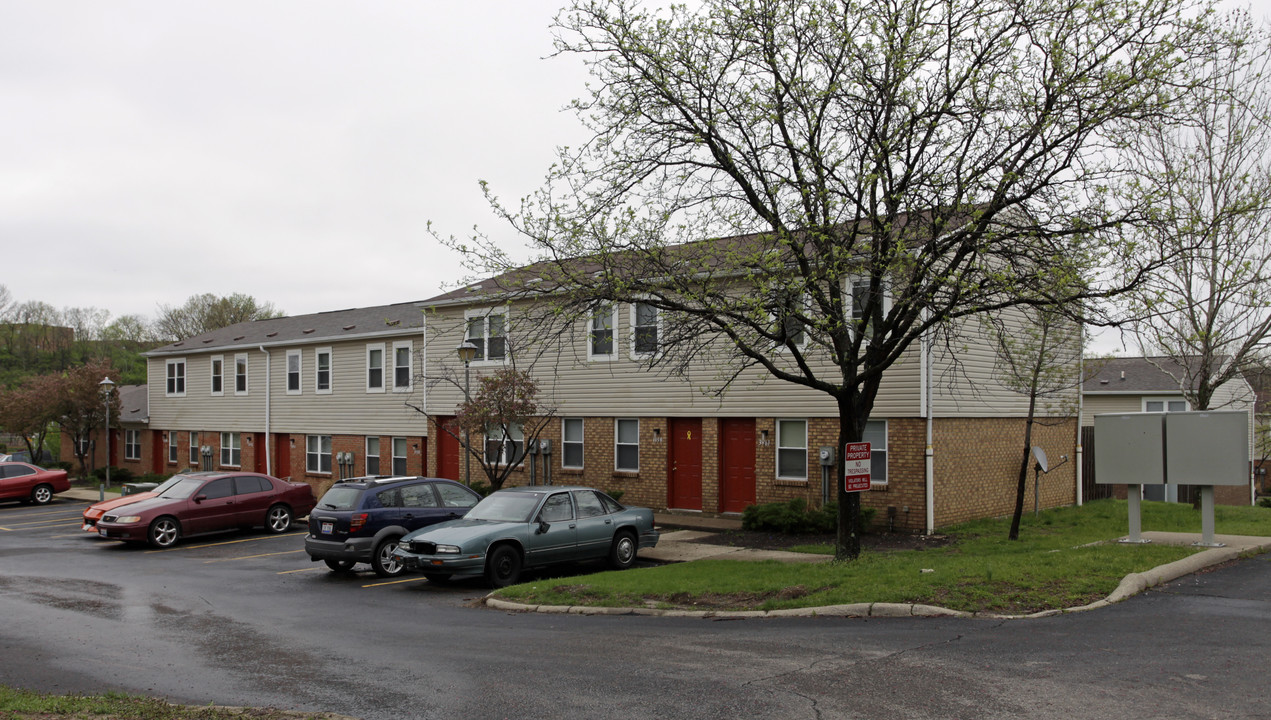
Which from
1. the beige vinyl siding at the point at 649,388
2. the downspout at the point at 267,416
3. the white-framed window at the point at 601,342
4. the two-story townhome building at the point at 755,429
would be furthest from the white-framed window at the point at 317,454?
the white-framed window at the point at 601,342

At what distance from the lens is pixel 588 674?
7.89 meters

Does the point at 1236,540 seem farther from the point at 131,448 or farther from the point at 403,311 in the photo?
the point at 131,448

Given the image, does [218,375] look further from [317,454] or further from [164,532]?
[164,532]

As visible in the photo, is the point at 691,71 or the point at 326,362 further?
the point at 326,362

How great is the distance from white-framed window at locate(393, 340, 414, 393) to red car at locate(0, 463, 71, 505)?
40.5 feet

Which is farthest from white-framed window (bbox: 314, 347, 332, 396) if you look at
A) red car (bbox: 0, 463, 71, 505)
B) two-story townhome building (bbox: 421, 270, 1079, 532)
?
red car (bbox: 0, 463, 71, 505)

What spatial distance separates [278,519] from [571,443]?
7420 millimetres

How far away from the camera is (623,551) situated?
50.4ft

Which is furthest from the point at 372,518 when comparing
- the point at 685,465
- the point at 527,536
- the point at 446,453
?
the point at 446,453

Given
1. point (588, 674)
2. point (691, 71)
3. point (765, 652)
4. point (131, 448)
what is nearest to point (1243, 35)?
point (691, 71)

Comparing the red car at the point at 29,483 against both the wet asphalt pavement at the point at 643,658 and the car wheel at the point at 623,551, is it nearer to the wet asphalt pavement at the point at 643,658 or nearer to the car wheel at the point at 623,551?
the wet asphalt pavement at the point at 643,658

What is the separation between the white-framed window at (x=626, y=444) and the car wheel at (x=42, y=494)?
68.6 ft

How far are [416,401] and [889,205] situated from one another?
19944 mm

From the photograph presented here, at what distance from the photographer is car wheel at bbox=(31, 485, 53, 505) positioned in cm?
3128
